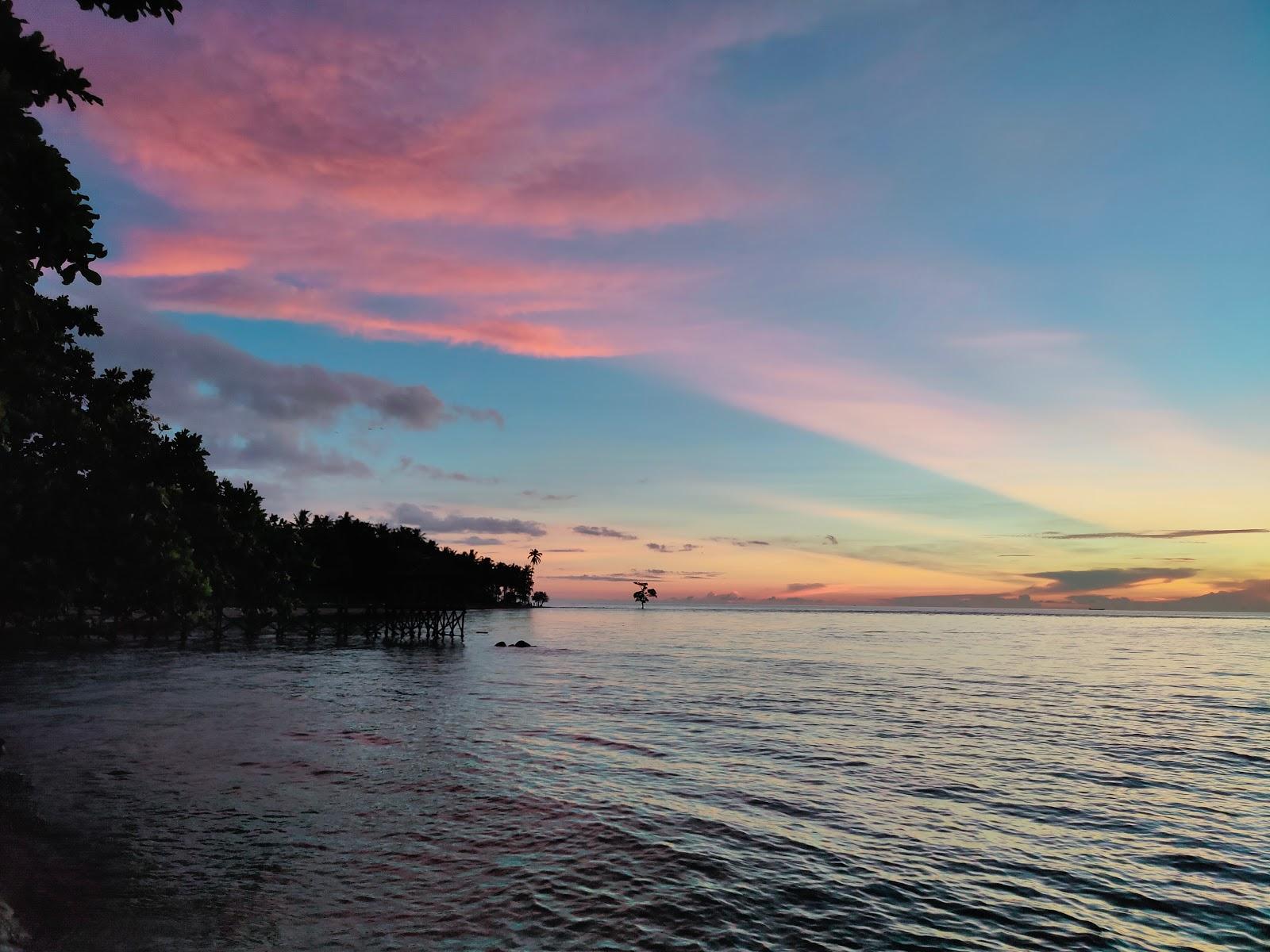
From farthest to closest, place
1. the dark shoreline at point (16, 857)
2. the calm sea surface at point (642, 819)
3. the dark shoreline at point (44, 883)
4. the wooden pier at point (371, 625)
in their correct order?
the wooden pier at point (371, 625) → the calm sea surface at point (642, 819) → the dark shoreline at point (44, 883) → the dark shoreline at point (16, 857)

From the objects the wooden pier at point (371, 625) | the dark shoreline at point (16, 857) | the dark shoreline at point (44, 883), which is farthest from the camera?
the wooden pier at point (371, 625)

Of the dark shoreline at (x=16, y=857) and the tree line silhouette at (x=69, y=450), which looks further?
the tree line silhouette at (x=69, y=450)

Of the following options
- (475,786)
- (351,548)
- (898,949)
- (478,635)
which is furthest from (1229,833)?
(351,548)

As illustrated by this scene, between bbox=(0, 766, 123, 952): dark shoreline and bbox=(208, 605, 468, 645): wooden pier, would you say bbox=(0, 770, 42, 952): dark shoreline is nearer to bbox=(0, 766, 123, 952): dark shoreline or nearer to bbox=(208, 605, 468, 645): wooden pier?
bbox=(0, 766, 123, 952): dark shoreline

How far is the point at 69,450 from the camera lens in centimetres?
3641

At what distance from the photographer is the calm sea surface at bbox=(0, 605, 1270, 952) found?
1033 centimetres

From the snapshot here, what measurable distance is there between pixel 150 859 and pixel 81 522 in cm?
3070

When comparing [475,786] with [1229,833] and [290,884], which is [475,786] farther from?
[1229,833]

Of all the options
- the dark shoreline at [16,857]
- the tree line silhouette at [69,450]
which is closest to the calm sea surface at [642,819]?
the dark shoreline at [16,857]

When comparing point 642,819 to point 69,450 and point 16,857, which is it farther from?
point 69,450

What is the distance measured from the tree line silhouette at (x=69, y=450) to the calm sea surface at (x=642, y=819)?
18.0ft

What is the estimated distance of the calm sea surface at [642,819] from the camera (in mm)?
10328

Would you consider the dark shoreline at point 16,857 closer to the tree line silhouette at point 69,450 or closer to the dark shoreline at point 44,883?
the dark shoreline at point 44,883

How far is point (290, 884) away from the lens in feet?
36.6
